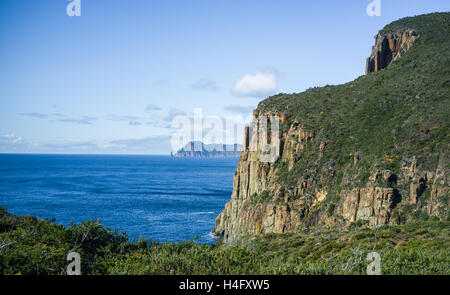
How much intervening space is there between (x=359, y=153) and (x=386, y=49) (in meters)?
31.8

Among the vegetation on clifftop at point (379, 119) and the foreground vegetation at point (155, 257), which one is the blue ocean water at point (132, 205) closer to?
the vegetation on clifftop at point (379, 119)

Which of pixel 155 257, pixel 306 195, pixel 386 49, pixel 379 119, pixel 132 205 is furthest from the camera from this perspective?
pixel 132 205

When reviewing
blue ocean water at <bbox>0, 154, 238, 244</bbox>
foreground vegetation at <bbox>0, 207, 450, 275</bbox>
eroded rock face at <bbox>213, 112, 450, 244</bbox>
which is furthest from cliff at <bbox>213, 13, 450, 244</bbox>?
foreground vegetation at <bbox>0, 207, 450, 275</bbox>

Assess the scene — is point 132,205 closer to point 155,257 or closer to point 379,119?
point 379,119

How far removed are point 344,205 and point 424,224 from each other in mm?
9045

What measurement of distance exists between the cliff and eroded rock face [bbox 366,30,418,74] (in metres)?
0.36

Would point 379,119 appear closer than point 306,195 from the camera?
No

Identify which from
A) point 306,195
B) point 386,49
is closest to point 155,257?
point 306,195

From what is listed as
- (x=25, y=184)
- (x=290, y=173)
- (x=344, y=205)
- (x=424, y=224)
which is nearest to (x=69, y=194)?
(x=25, y=184)

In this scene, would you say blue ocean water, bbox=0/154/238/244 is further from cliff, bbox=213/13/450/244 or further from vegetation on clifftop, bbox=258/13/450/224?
vegetation on clifftop, bbox=258/13/450/224

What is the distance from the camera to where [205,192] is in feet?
332

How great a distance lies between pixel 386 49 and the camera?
63.7 m

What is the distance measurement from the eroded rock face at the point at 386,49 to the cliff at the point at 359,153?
358 millimetres
